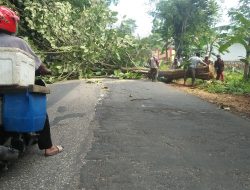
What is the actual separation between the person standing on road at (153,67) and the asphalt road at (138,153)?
1025cm

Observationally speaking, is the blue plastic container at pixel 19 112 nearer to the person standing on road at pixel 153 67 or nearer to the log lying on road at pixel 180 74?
the log lying on road at pixel 180 74

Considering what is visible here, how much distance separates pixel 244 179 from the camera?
4.52 m

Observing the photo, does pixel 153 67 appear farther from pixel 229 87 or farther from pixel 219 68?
pixel 229 87

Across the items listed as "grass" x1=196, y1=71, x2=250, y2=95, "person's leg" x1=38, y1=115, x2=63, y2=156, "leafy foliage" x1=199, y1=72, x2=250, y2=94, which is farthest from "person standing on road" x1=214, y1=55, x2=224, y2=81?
"person's leg" x1=38, y1=115, x2=63, y2=156

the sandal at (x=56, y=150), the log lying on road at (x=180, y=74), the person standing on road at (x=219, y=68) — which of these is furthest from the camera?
the person standing on road at (x=219, y=68)

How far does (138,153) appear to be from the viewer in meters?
5.31

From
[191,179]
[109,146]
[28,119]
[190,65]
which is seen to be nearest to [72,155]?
[109,146]

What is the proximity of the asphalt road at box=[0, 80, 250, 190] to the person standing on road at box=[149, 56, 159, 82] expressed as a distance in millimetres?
10247

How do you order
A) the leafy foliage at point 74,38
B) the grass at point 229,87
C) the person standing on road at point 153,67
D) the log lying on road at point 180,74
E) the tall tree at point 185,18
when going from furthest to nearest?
the tall tree at point 185,18
the person standing on road at point 153,67
the log lying on road at point 180,74
the leafy foliage at point 74,38
the grass at point 229,87

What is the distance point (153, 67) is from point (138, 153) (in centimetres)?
1431

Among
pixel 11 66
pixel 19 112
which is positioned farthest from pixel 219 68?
pixel 11 66

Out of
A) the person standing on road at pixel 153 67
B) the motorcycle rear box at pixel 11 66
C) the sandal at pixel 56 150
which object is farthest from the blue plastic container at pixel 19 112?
the person standing on road at pixel 153 67

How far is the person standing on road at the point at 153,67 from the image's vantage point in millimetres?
19328

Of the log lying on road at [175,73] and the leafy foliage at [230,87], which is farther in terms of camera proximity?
the log lying on road at [175,73]
